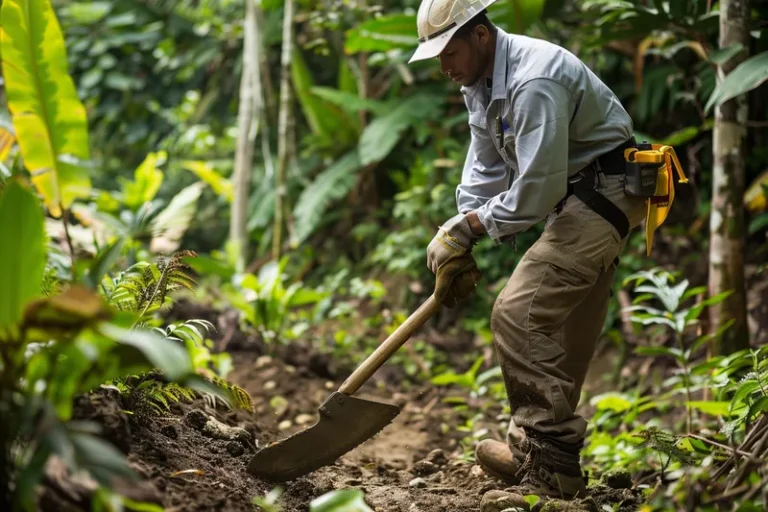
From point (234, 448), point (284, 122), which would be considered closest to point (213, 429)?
point (234, 448)

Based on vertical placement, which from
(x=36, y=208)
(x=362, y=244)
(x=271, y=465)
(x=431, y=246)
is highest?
(x=36, y=208)

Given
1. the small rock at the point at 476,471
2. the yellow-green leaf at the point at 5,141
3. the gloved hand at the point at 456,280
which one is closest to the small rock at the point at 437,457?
the small rock at the point at 476,471

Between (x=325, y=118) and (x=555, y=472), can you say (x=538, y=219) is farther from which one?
(x=325, y=118)

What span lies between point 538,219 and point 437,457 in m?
1.62

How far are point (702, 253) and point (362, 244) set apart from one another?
3.65 metres

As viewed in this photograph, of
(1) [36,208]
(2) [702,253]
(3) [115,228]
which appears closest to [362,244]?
(3) [115,228]

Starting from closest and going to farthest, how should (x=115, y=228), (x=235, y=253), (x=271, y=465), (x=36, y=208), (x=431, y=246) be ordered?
(x=36, y=208) → (x=271, y=465) → (x=431, y=246) → (x=115, y=228) → (x=235, y=253)

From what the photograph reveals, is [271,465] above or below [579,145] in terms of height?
below

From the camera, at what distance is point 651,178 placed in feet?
10.5

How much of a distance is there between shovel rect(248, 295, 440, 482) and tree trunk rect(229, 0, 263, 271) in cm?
526

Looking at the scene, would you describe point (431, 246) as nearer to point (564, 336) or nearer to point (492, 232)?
point (492, 232)

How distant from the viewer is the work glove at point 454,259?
3238 mm

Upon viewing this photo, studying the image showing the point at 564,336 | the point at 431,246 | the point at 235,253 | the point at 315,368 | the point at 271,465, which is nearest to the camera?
the point at 271,465

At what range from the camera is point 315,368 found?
5680 mm
